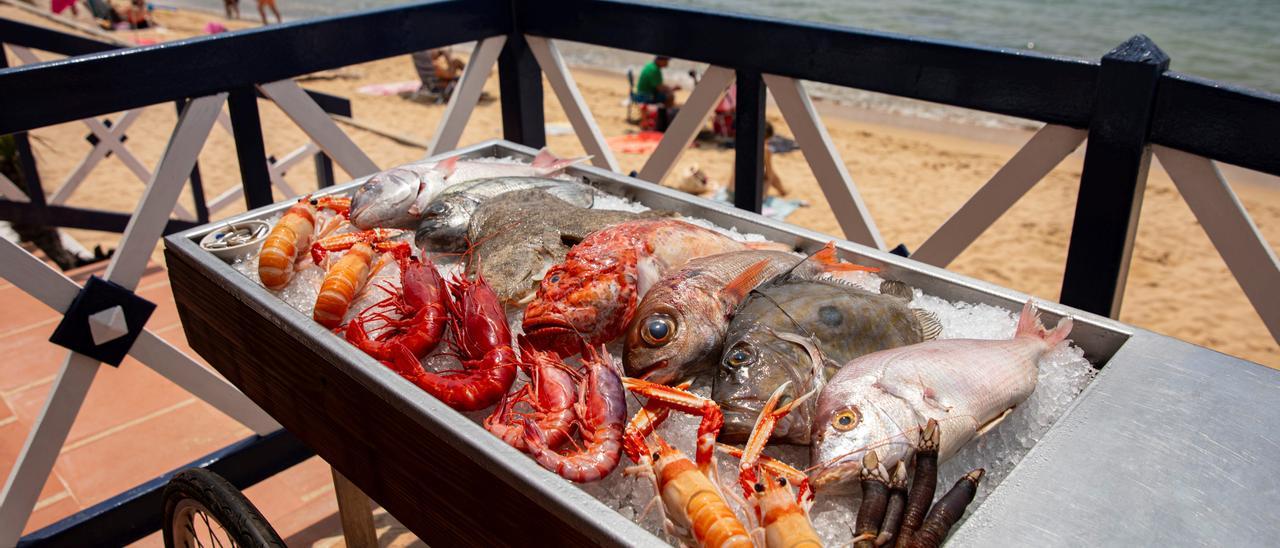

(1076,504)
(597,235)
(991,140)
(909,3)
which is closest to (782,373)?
(1076,504)

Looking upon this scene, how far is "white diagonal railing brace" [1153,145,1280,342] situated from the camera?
1959 millimetres

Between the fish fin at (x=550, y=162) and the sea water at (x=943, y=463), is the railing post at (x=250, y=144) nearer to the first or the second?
the fish fin at (x=550, y=162)

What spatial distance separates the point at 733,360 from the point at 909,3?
25351 mm

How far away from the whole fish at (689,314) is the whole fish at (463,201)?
605 millimetres

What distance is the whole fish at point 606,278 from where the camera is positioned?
4.65 feet

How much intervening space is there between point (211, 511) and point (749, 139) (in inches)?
75.2

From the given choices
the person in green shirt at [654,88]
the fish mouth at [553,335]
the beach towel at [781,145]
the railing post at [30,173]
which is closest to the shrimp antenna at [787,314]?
the fish mouth at [553,335]

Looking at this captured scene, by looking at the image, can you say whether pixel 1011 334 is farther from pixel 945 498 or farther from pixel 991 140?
pixel 991 140

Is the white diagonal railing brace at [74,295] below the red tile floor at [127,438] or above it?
above

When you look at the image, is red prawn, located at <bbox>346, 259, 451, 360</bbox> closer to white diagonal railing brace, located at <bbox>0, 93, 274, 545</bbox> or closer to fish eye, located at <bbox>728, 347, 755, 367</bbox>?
fish eye, located at <bbox>728, 347, 755, 367</bbox>

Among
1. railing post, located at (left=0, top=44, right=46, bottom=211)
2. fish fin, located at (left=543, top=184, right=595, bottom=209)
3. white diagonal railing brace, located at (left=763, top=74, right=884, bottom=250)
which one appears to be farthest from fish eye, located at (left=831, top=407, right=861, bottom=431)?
railing post, located at (left=0, top=44, right=46, bottom=211)

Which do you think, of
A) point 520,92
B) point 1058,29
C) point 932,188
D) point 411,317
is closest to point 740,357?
point 411,317

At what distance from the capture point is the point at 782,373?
127 centimetres

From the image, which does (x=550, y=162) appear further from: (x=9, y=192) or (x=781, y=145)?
(x=781, y=145)
